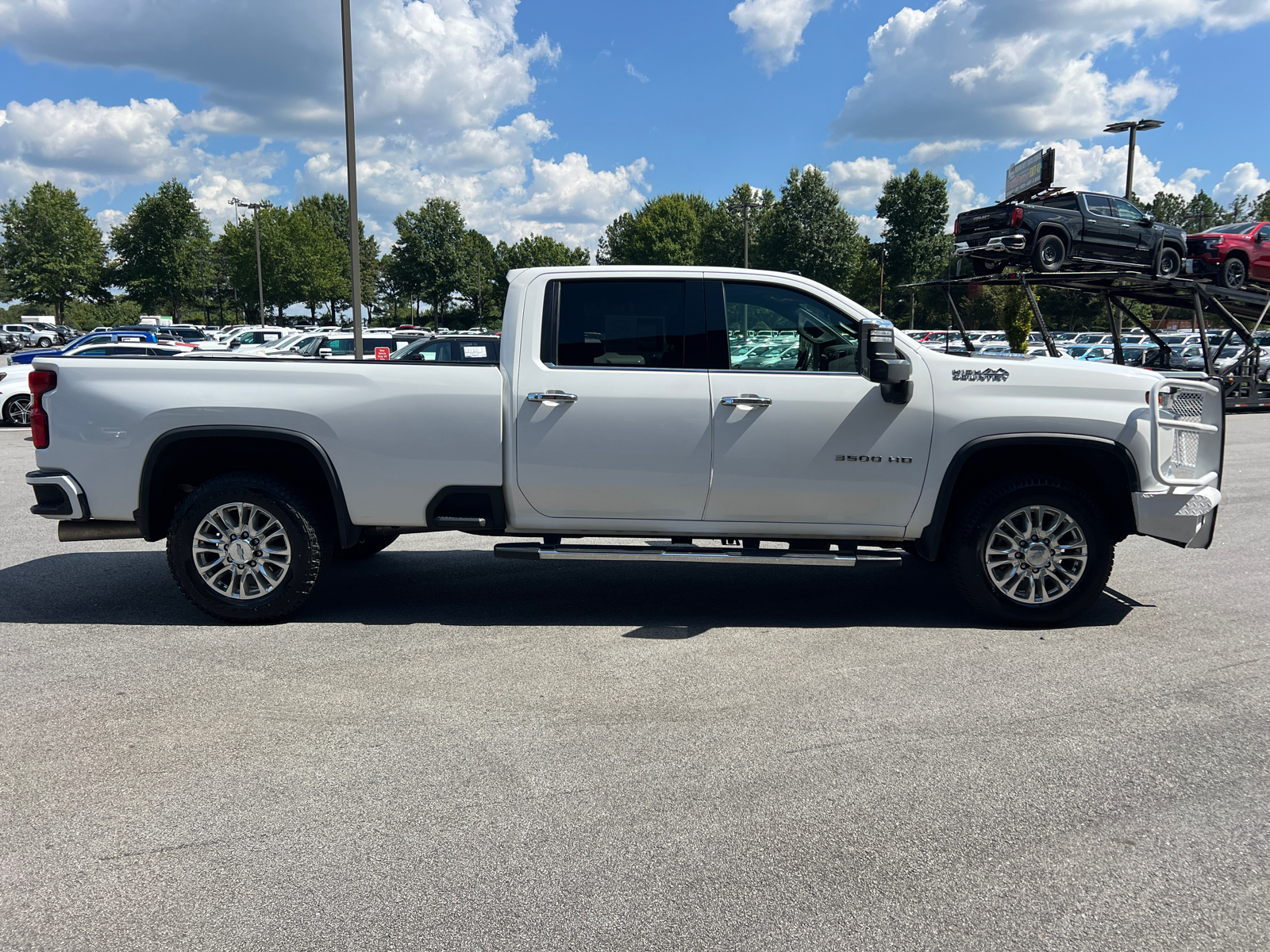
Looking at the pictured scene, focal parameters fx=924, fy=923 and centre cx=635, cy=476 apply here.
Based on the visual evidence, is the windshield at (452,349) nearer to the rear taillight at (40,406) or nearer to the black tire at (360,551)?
the black tire at (360,551)

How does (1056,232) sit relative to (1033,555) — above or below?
above

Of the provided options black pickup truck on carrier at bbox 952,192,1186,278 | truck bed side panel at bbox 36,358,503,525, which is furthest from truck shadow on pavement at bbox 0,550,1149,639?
black pickup truck on carrier at bbox 952,192,1186,278

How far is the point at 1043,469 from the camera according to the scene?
18.0ft

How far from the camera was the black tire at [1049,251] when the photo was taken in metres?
15.1

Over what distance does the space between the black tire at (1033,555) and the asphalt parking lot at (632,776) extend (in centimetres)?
18

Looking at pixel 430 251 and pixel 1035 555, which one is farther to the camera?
pixel 430 251

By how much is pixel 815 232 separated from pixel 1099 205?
51.8 meters

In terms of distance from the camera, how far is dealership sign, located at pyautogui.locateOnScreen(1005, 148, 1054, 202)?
14969 mm

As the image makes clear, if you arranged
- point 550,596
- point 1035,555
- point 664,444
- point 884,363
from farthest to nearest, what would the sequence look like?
point 550,596 → point 1035,555 → point 664,444 → point 884,363

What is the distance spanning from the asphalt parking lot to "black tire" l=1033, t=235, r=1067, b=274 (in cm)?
1040

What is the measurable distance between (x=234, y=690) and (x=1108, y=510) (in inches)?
195

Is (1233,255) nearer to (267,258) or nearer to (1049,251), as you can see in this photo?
(1049,251)

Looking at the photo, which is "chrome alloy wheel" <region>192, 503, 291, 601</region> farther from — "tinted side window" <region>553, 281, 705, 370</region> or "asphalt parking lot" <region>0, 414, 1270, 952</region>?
"tinted side window" <region>553, 281, 705, 370</region>

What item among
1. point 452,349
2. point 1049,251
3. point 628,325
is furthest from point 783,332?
point 452,349
